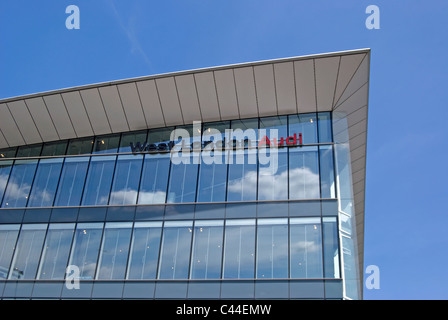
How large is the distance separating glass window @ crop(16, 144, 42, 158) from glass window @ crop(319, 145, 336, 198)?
1358 cm

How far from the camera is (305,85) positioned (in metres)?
19.7

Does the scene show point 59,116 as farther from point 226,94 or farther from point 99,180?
point 226,94

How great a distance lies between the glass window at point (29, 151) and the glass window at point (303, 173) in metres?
12.3

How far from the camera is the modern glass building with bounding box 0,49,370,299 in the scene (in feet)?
59.1

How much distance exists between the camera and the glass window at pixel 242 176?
63.8ft

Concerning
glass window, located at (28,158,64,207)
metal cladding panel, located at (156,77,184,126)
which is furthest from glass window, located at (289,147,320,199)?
glass window, located at (28,158,64,207)

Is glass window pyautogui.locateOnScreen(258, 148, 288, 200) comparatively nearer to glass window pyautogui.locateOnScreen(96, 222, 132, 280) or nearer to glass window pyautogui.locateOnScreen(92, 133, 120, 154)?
glass window pyautogui.locateOnScreen(96, 222, 132, 280)

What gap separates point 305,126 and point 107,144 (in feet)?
30.3

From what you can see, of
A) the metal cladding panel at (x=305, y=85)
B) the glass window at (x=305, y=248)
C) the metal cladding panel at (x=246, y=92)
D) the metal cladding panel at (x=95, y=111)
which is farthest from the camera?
the metal cladding panel at (x=95, y=111)

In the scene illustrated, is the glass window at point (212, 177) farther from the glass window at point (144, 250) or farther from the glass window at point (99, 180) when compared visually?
the glass window at point (99, 180)

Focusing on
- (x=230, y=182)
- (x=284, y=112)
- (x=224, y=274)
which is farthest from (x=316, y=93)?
(x=224, y=274)

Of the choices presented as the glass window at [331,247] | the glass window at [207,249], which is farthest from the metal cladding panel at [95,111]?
the glass window at [331,247]
